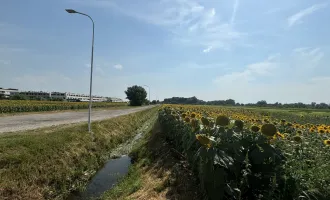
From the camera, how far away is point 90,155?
12398 millimetres

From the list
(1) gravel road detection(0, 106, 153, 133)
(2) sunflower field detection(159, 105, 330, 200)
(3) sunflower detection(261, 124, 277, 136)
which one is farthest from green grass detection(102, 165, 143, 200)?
(1) gravel road detection(0, 106, 153, 133)

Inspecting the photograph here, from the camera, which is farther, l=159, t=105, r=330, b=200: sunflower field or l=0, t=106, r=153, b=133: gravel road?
l=0, t=106, r=153, b=133: gravel road

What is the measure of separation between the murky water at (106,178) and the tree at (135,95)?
3621 inches

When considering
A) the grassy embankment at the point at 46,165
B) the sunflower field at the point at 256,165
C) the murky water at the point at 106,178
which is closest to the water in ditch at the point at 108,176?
the murky water at the point at 106,178

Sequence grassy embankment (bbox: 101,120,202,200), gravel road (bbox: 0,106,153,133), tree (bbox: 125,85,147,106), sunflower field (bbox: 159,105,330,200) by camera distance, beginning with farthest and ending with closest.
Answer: tree (bbox: 125,85,147,106) < gravel road (bbox: 0,106,153,133) < grassy embankment (bbox: 101,120,202,200) < sunflower field (bbox: 159,105,330,200)

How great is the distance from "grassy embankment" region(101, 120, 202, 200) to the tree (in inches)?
3710

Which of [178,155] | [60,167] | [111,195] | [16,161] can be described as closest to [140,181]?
[111,195]

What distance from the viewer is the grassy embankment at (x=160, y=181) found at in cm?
558

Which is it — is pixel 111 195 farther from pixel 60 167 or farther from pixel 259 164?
pixel 259 164

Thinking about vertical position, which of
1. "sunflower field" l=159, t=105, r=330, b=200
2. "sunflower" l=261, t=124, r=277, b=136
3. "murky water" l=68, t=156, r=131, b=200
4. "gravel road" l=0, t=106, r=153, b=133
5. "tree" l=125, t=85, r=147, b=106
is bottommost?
"murky water" l=68, t=156, r=131, b=200

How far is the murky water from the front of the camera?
8.45 m

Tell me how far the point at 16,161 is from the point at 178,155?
546cm

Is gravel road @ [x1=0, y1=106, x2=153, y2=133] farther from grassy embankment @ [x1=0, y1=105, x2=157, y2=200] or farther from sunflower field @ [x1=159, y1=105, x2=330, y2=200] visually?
sunflower field @ [x1=159, y1=105, x2=330, y2=200]

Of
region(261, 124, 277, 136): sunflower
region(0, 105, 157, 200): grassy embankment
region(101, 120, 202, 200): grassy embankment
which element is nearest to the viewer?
region(261, 124, 277, 136): sunflower
